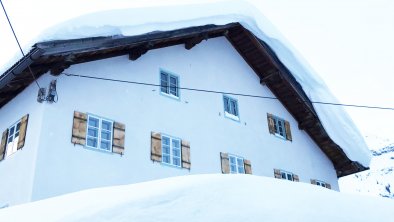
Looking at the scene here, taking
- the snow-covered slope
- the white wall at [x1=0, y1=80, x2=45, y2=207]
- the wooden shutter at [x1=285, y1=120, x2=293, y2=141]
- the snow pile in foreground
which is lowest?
the snow pile in foreground

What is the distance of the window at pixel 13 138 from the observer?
32.8ft

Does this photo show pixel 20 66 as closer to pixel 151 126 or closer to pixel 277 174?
pixel 151 126

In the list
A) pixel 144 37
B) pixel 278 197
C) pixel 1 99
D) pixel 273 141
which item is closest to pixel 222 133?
pixel 273 141

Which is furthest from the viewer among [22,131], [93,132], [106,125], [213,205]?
[106,125]

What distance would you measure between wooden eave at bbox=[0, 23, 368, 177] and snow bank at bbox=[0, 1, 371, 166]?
0.30 m

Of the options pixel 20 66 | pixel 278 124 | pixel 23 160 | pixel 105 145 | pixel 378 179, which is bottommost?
pixel 23 160

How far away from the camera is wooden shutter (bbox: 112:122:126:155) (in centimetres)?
1038

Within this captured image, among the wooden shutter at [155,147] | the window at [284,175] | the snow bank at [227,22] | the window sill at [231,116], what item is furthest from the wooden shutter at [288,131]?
the wooden shutter at [155,147]

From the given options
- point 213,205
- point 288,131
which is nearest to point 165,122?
point 288,131

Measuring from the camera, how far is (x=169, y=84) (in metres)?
12.9

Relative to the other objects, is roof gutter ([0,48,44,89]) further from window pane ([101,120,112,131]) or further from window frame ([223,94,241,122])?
window frame ([223,94,241,122])

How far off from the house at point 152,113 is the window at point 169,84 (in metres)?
0.04

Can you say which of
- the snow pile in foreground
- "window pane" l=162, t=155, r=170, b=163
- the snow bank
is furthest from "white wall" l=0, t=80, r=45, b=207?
the snow pile in foreground

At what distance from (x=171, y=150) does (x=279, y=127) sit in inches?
255
